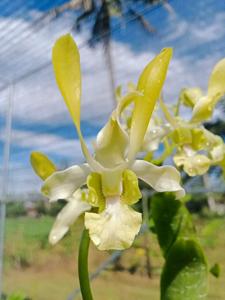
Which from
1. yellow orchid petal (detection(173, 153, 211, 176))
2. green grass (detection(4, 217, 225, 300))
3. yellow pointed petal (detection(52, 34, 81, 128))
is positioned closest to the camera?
yellow pointed petal (detection(52, 34, 81, 128))

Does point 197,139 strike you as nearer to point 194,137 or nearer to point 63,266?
point 194,137

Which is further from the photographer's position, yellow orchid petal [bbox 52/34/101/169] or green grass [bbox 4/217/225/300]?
green grass [bbox 4/217/225/300]

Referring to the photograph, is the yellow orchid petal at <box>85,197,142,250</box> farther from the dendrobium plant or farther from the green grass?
the green grass

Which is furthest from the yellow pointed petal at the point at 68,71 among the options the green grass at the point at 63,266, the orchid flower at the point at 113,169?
the green grass at the point at 63,266

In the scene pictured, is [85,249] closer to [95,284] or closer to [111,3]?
[95,284]

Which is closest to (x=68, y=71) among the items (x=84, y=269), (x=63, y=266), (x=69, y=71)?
(x=69, y=71)

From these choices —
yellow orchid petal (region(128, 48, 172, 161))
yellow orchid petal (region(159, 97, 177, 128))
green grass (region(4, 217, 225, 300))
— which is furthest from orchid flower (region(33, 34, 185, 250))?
green grass (region(4, 217, 225, 300))

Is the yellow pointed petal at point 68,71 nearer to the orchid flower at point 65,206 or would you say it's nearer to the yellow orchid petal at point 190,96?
the orchid flower at point 65,206
